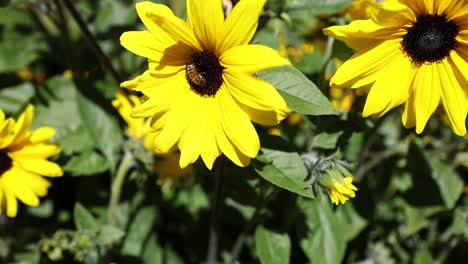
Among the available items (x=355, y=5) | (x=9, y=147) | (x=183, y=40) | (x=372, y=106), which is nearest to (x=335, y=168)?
(x=372, y=106)

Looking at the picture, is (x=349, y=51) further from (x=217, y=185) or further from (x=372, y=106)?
(x=217, y=185)

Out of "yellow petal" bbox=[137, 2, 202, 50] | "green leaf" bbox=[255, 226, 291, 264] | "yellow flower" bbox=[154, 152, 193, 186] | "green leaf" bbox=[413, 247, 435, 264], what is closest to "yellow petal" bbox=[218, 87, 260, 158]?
"yellow petal" bbox=[137, 2, 202, 50]

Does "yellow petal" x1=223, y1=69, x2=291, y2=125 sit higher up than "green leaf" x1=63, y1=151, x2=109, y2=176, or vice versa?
"yellow petal" x1=223, y1=69, x2=291, y2=125

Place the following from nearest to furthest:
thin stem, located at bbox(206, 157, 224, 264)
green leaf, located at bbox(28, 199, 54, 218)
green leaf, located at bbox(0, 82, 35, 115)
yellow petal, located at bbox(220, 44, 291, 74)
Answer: yellow petal, located at bbox(220, 44, 291, 74) < thin stem, located at bbox(206, 157, 224, 264) < green leaf, located at bbox(0, 82, 35, 115) < green leaf, located at bbox(28, 199, 54, 218)

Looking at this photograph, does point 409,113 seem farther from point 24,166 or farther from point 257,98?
point 24,166

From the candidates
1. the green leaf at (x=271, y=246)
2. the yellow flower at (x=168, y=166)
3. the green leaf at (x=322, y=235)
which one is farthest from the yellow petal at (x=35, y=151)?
the green leaf at (x=322, y=235)

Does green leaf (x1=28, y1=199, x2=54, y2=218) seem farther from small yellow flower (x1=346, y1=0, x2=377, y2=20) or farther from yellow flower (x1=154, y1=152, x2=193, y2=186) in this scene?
small yellow flower (x1=346, y1=0, x2=377, y2=20)
